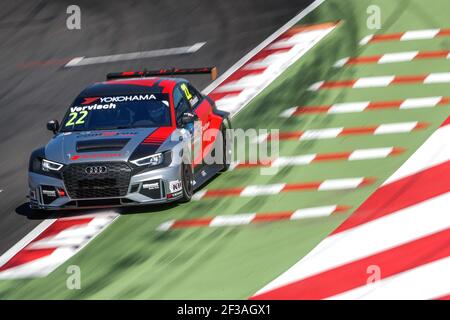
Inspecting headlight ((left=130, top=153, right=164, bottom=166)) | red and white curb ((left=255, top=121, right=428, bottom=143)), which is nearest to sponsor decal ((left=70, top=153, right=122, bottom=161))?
headlight ((left=130, top=153, right=164, bottom=166))

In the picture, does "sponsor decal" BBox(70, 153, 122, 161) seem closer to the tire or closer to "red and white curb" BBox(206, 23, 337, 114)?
the tire

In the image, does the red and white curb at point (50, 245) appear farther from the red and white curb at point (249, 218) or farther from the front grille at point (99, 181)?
the red and white curb at point (249, 218)

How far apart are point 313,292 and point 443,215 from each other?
2.34 meters

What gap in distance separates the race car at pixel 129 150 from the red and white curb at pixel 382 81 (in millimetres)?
2842

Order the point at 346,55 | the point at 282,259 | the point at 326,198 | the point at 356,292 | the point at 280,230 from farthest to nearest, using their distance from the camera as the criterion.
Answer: the point at 346,55, the point at 326,198, the point at 280,230, the point at 282,259, the point at 356,292

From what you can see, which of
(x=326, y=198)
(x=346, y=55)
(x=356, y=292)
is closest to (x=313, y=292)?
(x=356, y=292)

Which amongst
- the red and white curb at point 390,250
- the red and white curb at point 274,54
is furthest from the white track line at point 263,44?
the red and white curb at point 390,250

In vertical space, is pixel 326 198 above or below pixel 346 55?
below

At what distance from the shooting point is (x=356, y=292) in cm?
1098

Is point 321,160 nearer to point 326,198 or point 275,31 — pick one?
point 326,198

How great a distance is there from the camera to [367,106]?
16641 mm

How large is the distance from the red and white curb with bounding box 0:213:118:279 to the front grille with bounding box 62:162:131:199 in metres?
0.42

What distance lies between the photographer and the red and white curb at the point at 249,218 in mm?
13055

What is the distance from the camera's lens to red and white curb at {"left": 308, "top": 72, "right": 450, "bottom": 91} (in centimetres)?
1720
